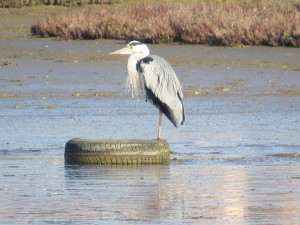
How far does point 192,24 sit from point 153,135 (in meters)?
11.4

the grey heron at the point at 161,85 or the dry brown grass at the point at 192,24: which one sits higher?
the grey heron at the point at 161,85

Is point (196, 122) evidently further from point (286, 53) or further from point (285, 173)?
point (286, 53)

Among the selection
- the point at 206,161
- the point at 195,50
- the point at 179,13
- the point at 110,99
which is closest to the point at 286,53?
the point at 195,50

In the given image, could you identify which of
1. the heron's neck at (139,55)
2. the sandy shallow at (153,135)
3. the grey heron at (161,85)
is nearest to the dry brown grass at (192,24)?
the sandy shallow at (153,135)

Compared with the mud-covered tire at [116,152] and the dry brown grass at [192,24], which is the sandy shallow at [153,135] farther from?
the dry brown grass at [192,24]

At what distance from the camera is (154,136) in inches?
489

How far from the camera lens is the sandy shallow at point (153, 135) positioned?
780 centimetres

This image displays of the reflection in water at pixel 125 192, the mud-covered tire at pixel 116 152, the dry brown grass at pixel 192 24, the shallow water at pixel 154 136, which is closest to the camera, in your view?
the reflection in water at pixel 125 192

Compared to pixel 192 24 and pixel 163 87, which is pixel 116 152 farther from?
pixel 192 24

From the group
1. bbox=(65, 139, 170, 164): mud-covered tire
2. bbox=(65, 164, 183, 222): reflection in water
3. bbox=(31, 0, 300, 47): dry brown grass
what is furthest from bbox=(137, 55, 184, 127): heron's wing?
bbox=(31, 0, 300, 47): dry brown grass

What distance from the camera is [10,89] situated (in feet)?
56.1

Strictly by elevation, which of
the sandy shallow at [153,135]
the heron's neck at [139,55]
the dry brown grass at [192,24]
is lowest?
the dry brown grass at [192,24]

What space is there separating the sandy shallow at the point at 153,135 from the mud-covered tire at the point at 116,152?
15 cm

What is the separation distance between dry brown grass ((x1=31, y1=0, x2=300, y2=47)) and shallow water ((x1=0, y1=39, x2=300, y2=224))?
1.75 ft
